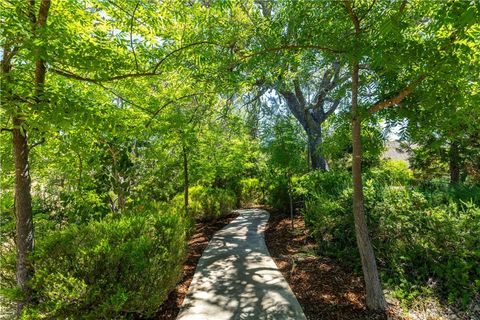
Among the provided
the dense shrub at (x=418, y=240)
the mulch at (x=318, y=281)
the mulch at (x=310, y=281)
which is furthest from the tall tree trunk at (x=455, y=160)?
the mulch at (x=318, y=281)

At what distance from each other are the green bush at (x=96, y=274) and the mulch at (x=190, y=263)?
484 millimetres

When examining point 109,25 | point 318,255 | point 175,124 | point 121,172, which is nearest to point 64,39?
point 109,25

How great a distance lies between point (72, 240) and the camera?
2.83 metres

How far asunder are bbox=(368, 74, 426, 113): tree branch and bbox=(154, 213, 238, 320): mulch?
3.75 m

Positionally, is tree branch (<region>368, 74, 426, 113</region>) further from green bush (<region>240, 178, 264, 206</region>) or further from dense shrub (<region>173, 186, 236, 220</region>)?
green bush (<region>240, 178, 264, 206</region>)

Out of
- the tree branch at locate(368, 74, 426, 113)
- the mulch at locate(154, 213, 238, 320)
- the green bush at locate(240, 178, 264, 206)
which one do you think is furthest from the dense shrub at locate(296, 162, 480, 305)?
the green bush at locate(240, 178, 264, 206)

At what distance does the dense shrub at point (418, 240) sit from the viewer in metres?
3.96

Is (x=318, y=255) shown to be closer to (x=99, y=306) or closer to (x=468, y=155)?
(x=99, y=306)

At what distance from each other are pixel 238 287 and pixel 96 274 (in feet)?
7.74

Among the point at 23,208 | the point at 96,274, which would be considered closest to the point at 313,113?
the point at 96,274

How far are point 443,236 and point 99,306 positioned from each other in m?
4.79

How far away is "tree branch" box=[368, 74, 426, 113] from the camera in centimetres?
303

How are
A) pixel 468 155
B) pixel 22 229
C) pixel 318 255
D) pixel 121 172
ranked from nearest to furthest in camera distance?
pixel 22 229, pixel 121 172, pixel 318 255, pixel 468 155

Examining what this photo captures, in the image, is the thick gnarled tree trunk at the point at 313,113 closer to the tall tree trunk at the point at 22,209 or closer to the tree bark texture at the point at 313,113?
the tree bark texture at the point at 313,113
